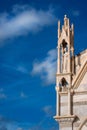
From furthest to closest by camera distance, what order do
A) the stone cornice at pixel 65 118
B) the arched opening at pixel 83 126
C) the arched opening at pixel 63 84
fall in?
the arched opening at pixel 63 84, the stone cornice at pixel 65 118, the arched opening at pixel 83 126

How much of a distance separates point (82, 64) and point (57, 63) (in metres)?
1.56

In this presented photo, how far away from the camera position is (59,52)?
24.1 meters

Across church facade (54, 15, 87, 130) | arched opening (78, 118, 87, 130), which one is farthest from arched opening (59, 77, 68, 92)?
arched opening (78, 118, 87, 130)

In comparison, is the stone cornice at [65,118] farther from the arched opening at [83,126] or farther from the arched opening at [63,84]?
the arched opening at [63,84]

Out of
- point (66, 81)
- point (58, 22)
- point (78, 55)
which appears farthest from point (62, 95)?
point (58, 22)

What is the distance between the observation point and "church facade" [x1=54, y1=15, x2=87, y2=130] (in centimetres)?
2247

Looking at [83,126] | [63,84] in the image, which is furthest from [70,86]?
[83,126]

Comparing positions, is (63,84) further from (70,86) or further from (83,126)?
(83,126)

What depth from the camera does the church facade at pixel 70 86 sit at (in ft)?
73.7

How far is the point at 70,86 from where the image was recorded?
23156mm

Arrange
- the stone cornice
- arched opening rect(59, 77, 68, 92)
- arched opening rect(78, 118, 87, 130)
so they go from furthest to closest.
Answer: arched opening rect(59, 77, 68, 92)
the stone cornice
arched opening rect(78, 118, 87, 130)

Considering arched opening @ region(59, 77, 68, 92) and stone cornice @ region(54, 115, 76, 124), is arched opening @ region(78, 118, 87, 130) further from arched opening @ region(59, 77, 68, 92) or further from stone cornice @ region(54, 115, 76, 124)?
arched opening @ region(59, 77, 68, 92)

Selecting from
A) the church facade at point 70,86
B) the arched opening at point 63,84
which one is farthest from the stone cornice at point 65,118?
the arched opening at point 63,84

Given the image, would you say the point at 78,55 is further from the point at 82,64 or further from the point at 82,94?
the point at 82,94
